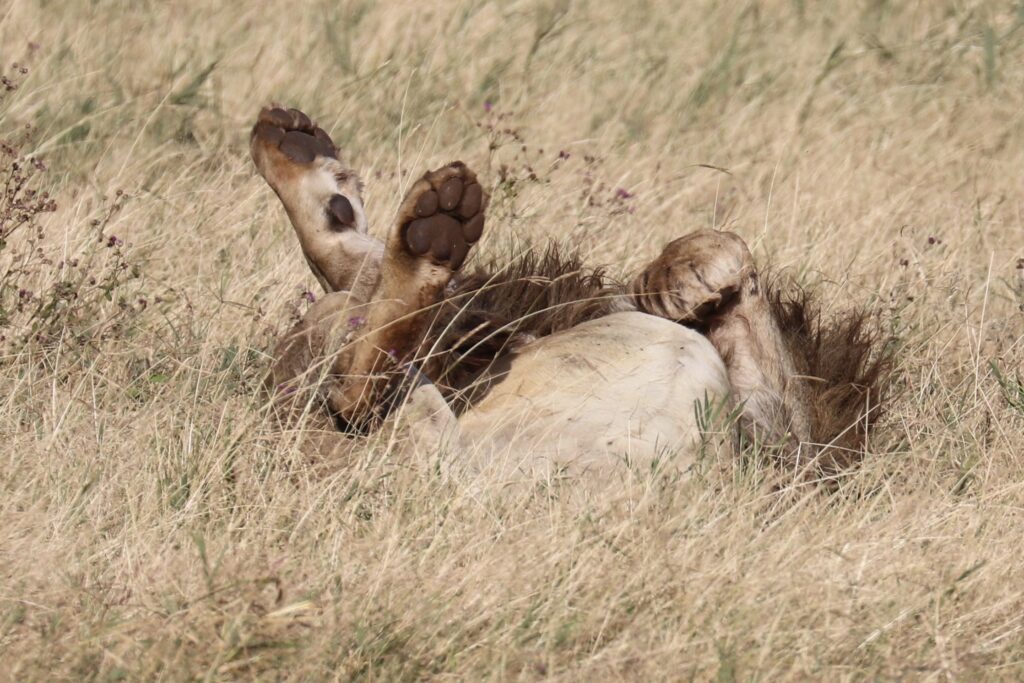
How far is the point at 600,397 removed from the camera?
11.7 feet

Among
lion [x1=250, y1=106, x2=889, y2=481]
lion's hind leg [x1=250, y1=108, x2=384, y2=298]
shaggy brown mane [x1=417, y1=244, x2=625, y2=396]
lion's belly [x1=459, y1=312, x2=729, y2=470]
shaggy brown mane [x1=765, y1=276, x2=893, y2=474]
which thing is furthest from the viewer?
lion's hind leg [x1=250, y1=108, x2=384, y2=298]

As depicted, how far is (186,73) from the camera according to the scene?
20.5ft

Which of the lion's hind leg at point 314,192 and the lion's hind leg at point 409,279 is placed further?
the lion's hind leg at point 314,192

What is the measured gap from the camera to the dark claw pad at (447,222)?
320cm

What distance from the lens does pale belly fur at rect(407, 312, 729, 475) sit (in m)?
3.42

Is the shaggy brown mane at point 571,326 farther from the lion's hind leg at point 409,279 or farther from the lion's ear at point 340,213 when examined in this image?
the lion's ear at point 340,213

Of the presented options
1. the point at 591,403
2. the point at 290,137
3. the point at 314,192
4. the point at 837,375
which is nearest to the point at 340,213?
the point at 314,192

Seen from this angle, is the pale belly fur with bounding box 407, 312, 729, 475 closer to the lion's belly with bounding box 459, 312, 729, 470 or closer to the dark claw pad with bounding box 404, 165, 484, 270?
the lion's belly with bounding box 459, 312, 729, 470

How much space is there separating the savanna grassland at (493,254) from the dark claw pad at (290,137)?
42 centimetres

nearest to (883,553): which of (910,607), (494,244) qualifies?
(910,607)

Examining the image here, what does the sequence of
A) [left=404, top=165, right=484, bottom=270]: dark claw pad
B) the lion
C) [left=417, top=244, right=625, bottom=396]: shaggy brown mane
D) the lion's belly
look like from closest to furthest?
[left=404, top=165, right=484, bottom=270]: dark claw pad → the lion → the lion's belly → [left=417, top=244, right=625, bottom=396]: shaggy brown mane

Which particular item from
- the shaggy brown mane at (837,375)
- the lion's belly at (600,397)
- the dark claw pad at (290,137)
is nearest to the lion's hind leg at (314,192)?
the dark claw pad at (290,137)

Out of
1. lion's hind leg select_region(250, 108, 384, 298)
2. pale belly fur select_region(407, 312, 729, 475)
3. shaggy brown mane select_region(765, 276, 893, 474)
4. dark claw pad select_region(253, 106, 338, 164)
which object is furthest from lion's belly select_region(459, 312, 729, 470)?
dark claw pad select_region(253, 106, 338, 164)

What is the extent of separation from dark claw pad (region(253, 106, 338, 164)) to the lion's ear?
0.41 feet
